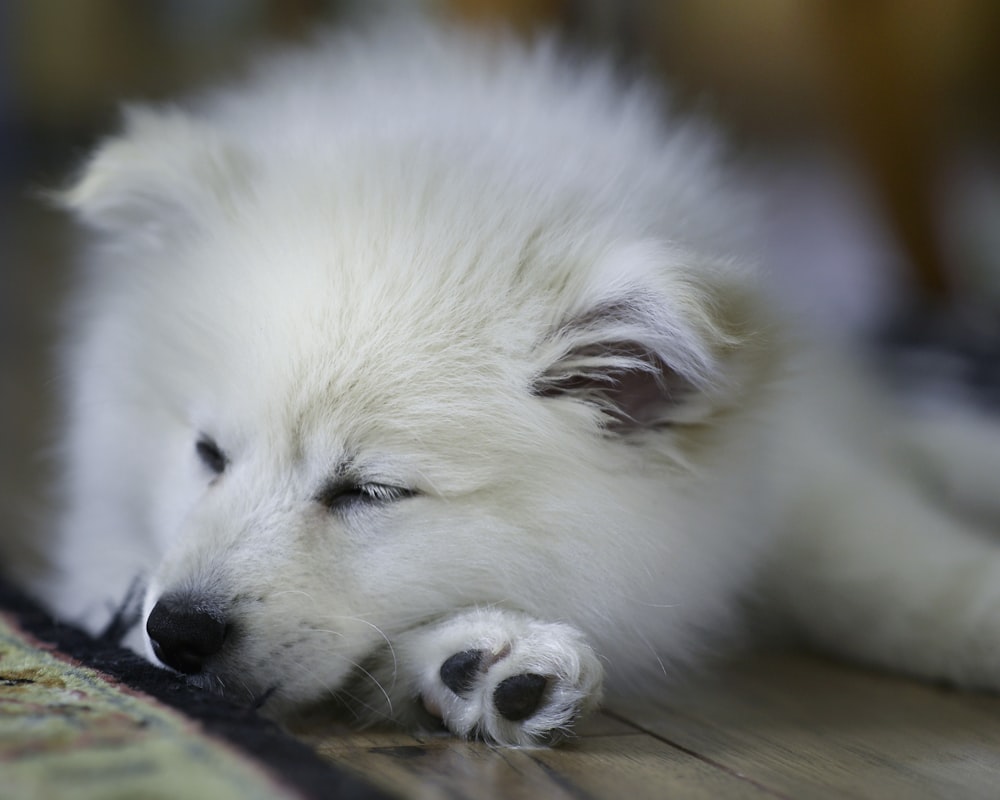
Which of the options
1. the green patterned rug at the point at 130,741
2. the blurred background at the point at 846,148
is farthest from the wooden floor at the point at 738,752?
the blurred background at the point at 846,148

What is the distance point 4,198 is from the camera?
23.0 ft

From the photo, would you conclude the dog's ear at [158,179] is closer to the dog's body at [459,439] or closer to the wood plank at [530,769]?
the dog's body at [459,439]

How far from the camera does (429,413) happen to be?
161cm

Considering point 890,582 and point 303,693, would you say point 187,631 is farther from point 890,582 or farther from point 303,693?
point 890,582

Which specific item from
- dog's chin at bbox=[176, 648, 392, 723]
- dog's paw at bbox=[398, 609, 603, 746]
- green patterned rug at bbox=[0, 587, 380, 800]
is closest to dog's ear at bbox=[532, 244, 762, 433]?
dog's paw at bbox=[398, 609, 603, 746]

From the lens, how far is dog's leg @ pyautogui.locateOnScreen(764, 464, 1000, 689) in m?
1.94

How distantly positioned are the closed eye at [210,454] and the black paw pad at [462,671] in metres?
0.53

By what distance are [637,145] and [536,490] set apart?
0.89 meters

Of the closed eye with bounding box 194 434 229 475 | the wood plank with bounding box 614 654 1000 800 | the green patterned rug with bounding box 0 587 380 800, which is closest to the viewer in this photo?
the green patterned rug with bounding box 0 587 380 800

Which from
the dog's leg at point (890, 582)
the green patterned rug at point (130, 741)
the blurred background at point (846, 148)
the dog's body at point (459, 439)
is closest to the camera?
the green patterned rug at point (130, 741)

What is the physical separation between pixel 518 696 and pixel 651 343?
57 cm

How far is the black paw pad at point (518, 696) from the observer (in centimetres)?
142

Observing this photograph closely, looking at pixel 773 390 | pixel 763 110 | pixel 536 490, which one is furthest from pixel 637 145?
pixel 763 110

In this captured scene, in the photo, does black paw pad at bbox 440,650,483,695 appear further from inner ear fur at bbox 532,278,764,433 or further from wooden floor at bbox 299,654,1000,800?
inner ear fur at bbox 532,278,764,433
